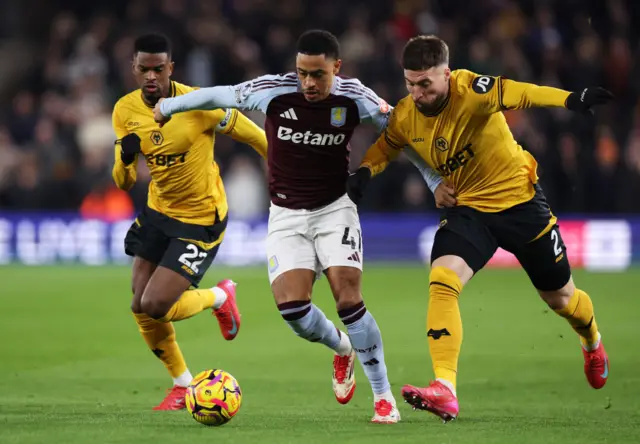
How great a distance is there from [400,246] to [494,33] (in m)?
3.72

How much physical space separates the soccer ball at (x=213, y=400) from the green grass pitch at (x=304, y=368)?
10 centimetres

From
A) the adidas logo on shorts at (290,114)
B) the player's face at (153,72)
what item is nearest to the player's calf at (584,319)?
the adidas logo on shorts at (290,114)

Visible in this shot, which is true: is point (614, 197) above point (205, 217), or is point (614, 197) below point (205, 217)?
below

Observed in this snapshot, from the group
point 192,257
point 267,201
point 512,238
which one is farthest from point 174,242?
point 267,201

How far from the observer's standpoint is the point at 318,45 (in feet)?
24.2

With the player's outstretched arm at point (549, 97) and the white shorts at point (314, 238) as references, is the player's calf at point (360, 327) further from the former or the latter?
the player's outstretched arm at point (549, 97)

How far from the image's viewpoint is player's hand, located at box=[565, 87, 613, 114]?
276 inches

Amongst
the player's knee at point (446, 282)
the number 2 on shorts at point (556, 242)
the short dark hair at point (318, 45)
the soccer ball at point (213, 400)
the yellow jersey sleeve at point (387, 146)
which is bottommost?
the soccer ball at point (213, 400)

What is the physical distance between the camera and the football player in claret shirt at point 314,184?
7492mm

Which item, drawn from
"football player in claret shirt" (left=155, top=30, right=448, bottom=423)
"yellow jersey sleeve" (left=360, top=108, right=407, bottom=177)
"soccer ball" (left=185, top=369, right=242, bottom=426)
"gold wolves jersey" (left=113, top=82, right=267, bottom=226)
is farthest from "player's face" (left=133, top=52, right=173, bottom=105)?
"soccer ball" (left=185, top=369, right=242, bottom=426)

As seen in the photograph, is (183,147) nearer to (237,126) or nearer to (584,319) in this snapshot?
(237,126)

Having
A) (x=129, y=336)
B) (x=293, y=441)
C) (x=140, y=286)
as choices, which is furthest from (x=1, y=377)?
(x=293, y=441)

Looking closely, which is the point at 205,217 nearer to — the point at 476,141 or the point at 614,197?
the point at 476,141

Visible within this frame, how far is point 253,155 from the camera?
20.4 m
